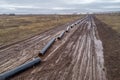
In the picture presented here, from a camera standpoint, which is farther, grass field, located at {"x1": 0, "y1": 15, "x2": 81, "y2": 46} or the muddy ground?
grass field, located at {"x1": 0, "y1": 15, "x2": 81, "y2": 46}

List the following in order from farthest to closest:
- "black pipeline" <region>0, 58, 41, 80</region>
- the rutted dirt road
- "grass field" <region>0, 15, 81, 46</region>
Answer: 1. "grass field" <region>0, 15, 81, 46</region>
2. the rutted dirt road
3. "black pipeline" <region>0, 58, 41, 80</region>

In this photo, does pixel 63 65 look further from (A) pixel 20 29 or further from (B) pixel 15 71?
(A) pixel 20 29

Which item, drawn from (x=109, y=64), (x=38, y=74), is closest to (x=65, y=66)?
(x=38, y=74)

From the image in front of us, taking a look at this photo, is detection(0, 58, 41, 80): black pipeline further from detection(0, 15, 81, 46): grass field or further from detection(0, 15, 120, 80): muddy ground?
detection(0, 15, 81, 46): grass field

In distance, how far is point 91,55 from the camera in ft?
38.8

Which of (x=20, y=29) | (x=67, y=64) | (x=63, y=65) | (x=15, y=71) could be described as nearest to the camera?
(x=15, y=71)

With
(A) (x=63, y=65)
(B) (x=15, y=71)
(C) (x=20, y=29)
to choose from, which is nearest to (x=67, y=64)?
(A) (x=63, y=65)

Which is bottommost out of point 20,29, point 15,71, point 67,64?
point 20,29

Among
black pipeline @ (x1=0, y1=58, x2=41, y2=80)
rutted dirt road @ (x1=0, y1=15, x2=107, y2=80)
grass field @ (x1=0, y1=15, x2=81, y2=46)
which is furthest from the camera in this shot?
grass field @ (x1=0, y1=15, x2=81, y2=46)

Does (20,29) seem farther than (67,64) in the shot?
Yes

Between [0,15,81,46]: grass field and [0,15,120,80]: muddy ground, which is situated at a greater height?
[0,15,120,80]: muddy ground

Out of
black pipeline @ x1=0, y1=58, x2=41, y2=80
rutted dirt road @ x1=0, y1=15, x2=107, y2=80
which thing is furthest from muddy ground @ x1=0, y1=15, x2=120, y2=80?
black pipeline @ x1=0, y1=58, x2=41, y2=80

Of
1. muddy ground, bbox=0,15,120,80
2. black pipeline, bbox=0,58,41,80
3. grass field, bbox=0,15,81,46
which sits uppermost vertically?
black pipeline, bbox=0,58,41,80

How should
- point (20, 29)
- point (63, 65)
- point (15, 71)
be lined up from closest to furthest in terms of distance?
point (15, 71) < point (63, 65) < point (20, 29)
